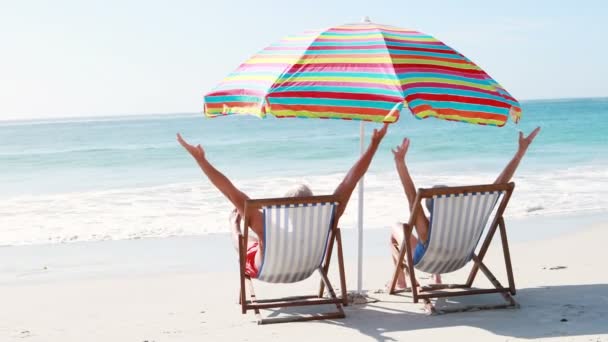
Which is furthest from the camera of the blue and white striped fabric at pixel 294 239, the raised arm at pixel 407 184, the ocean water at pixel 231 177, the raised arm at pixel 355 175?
the ocean water at pixel 231 177

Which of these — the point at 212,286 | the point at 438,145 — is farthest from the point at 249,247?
the point at 438,145

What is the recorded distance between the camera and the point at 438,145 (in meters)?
24.0

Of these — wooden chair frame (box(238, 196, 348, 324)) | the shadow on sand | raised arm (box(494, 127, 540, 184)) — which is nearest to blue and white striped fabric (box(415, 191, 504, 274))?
raised arm (box(494, 127, 540, 184))

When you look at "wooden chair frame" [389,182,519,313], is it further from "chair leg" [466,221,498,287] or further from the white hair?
the white hair

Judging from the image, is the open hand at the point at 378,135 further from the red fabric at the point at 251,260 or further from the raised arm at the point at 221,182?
the red fabric at the point at 251,260

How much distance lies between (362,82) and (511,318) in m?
1.64

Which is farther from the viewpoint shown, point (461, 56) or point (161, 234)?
point (161, 234)

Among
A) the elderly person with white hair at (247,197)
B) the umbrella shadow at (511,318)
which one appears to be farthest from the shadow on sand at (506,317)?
the elderly person with white hair at (247,197)

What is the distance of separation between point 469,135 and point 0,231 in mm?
21743

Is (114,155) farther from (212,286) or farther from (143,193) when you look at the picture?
(212,286)

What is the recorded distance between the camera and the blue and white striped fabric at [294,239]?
13.3 feet

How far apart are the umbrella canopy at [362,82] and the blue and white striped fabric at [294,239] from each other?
56cm

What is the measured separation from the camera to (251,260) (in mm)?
4484

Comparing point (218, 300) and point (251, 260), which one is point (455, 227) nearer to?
point (251, 260)
